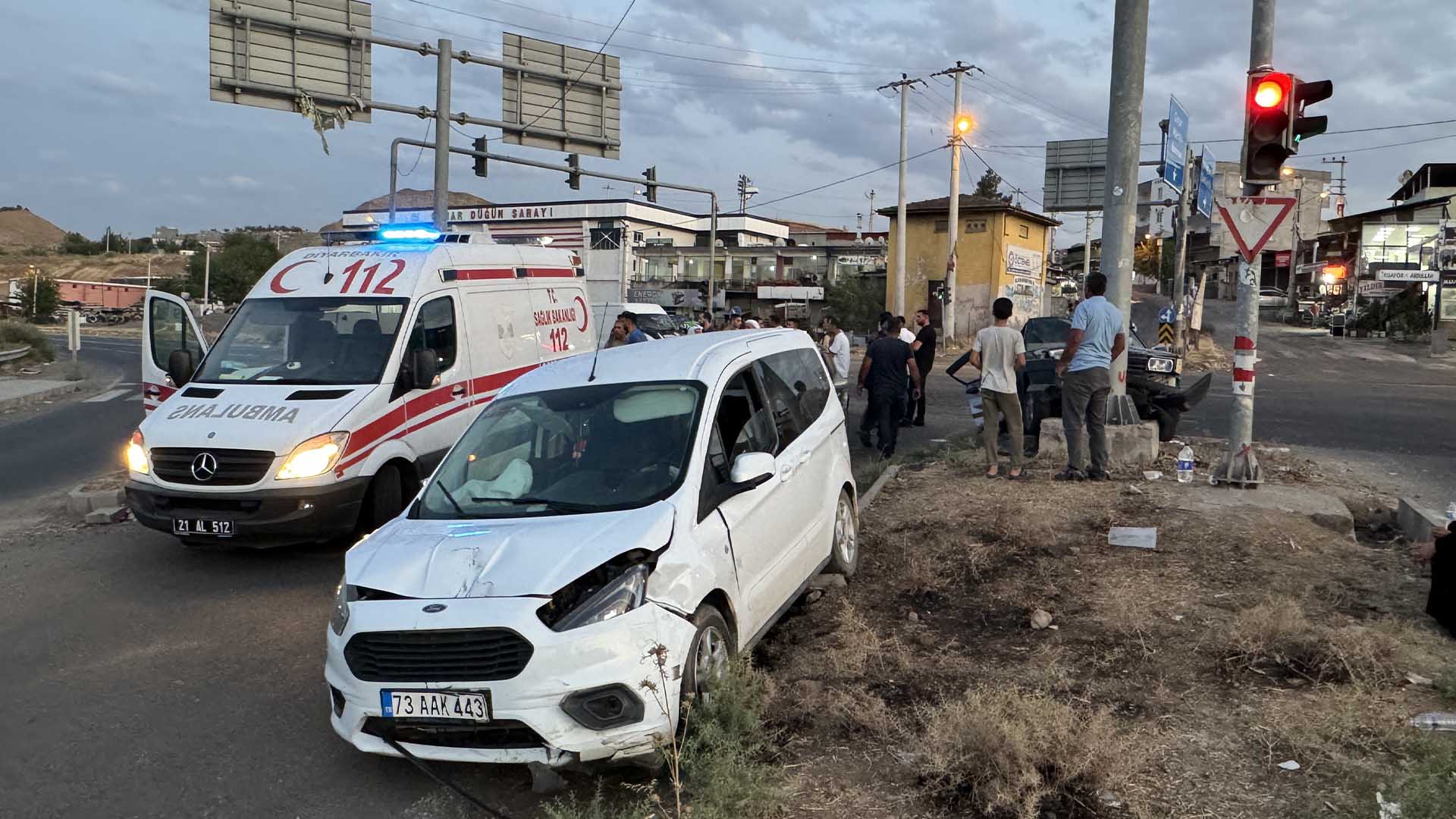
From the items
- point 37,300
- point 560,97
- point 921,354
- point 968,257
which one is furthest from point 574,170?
point 37,300

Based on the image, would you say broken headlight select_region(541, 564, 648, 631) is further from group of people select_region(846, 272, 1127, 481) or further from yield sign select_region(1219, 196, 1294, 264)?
yield sign select_region(1219, 196, 1294, 264)

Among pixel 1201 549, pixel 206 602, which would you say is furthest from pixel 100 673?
pixel 1201 549

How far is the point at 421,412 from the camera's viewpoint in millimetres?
8461

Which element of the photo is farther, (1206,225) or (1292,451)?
(1206,225)

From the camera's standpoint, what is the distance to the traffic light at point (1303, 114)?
8.34m

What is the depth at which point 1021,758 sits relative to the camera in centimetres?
375

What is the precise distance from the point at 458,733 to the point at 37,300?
2876 inches

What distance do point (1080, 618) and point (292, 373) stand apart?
241 inches

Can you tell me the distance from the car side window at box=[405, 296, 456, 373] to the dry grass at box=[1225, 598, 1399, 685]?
617cm

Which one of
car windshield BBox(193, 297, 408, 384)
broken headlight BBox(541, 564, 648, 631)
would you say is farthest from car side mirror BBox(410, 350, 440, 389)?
broken headlight BBox(541, 564, 648, 631)

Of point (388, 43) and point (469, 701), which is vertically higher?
point (388, 43)

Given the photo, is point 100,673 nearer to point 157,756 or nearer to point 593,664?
point 157,756

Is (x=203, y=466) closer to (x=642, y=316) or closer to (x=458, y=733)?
(x=458, y=733)

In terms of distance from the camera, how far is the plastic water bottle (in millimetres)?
9281
